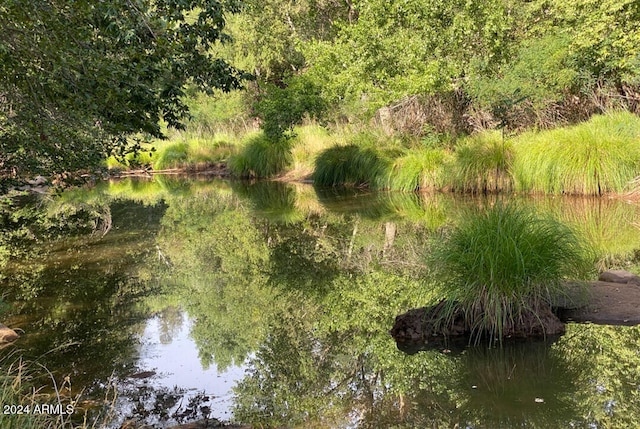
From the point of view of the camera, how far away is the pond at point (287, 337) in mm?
4281

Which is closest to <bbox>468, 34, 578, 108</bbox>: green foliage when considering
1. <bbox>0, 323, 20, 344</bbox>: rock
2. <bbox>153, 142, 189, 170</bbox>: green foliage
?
<bbox>0, 323, 20, 344</bbox>: rock

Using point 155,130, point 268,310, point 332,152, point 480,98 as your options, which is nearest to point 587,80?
point 480,98

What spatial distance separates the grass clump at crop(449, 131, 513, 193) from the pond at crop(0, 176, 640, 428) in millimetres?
2524

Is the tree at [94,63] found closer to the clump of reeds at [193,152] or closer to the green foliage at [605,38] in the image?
the green foliage at [605,38]

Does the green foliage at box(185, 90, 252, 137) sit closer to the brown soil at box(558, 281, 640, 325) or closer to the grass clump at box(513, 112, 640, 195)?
the grass clump at box(513, 112, 640, 195)

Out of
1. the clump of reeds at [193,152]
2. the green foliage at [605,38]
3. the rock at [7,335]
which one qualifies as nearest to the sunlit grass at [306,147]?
the clump of reeds at [193,152]

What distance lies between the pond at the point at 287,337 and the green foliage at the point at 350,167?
5459mm

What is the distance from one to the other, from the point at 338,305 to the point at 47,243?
22.4 feet

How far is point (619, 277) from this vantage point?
21.7ft

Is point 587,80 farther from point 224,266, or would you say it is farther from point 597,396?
point 597,396

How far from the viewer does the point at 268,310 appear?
680cm

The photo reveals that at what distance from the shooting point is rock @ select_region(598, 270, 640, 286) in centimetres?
653

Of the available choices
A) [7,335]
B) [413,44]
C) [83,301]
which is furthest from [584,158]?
[7,335]

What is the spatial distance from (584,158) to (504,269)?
8659mm
